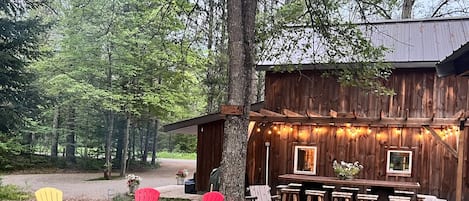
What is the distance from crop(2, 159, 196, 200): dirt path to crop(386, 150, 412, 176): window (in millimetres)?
7283

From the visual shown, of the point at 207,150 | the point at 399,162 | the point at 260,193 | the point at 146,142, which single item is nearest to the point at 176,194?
the point at 207,150

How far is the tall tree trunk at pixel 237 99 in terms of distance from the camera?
5.73 meters

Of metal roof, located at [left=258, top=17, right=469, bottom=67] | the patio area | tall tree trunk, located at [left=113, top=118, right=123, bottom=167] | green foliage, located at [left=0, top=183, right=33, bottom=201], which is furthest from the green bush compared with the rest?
tall tree trunk, located at [left=113, top=118, right=123, bottom=167]

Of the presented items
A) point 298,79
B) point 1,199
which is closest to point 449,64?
point 298,79

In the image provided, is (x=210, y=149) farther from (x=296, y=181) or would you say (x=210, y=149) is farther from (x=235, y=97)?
(x=235, y=97)

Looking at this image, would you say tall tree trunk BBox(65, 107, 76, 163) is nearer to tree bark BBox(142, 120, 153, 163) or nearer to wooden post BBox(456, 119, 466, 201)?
tree bark BBox(142, 120, 153, 163)

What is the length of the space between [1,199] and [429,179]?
947cm

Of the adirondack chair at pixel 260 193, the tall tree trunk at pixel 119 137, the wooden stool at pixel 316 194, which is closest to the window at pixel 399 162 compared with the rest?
the wooden stool at pixel 316 194

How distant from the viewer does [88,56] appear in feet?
61.4

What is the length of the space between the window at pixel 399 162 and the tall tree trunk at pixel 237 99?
5.94 m

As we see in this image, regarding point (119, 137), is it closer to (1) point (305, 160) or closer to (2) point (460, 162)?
(1) point (305, 160)

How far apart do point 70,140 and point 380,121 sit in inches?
646

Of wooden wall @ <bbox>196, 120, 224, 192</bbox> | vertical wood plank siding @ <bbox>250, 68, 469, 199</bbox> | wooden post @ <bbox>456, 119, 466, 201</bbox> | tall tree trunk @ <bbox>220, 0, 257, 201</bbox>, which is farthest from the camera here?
wooden wall @ <bbox>196, 120, 224, 192</bbox>

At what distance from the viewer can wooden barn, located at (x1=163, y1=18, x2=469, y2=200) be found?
1029cm
